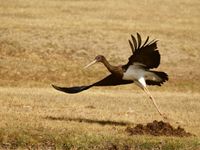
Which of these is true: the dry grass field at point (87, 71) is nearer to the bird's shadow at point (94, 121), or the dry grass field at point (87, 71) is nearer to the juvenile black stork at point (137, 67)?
the bird's shadow at point (94, 121)

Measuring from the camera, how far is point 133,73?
54.9 ft

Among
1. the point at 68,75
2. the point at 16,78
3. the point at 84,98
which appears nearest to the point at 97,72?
the point at 68,75

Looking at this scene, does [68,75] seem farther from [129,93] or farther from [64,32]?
[64,32]

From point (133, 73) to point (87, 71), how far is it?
16.4 m

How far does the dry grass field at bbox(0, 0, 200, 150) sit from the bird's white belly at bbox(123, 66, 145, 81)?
128 cm

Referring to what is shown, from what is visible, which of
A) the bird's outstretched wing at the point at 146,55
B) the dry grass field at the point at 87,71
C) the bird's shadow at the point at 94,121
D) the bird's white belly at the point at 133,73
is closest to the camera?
the dry grass field at the point at 87,71

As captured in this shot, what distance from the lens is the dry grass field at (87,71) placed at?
14.9m

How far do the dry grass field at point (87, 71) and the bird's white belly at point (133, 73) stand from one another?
50.4 inches

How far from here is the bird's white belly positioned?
16625 mm

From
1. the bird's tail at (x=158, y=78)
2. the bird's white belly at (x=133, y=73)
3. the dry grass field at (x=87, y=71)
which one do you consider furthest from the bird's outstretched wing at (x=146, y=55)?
the dry grass field at (x=87, y=71)

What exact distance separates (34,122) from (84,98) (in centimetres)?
850

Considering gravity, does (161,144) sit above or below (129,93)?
above

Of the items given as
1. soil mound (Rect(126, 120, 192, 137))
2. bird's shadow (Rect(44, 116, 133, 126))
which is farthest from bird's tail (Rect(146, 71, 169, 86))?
soil mound (Rect(126, 120, 192, 137))

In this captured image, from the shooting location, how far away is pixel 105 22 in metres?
43.2
